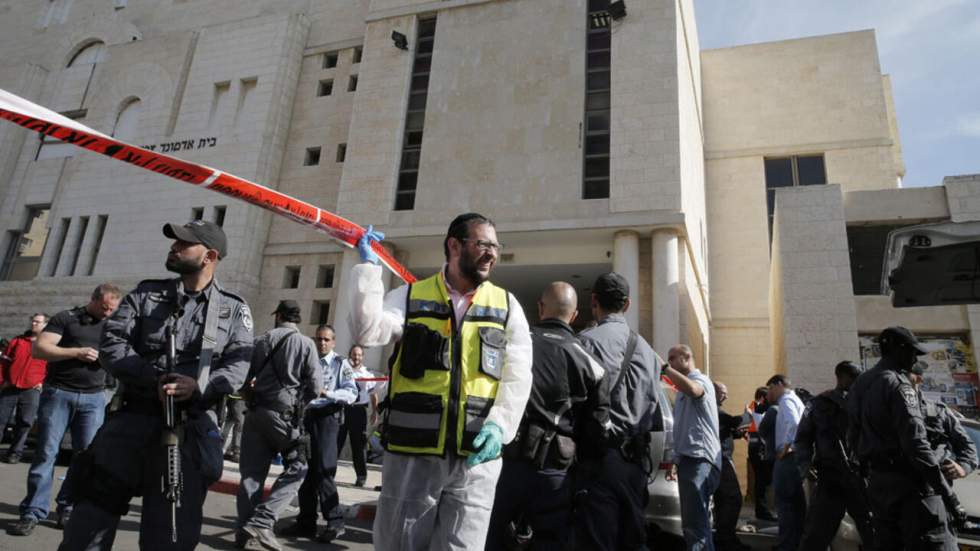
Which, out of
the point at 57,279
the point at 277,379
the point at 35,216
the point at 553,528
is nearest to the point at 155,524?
the point at 553,528

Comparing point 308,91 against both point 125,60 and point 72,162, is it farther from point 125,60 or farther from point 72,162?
point 72,162

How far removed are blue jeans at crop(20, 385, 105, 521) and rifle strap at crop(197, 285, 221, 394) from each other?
242cm

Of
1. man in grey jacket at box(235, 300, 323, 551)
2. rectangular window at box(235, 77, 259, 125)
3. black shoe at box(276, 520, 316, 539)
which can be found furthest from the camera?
rectangular window at box(235, 77, 259, 125)

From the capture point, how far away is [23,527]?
422 cm

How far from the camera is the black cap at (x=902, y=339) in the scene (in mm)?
3934

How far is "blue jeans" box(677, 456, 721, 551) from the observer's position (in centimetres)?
436

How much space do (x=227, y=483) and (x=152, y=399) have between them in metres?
5.35

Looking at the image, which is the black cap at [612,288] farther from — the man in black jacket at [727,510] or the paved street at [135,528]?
the paved street at [135,528]

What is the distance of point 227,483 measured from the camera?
720 cm

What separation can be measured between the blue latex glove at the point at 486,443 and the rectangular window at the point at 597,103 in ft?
46.3

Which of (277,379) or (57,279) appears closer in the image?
(277,379)

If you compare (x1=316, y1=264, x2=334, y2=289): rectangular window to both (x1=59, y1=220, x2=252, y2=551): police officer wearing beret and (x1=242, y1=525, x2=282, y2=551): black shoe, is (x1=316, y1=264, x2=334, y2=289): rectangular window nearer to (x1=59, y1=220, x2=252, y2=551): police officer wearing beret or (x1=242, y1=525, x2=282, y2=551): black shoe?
(x1=242, y1=525, x2=282, y2=551): black shoe

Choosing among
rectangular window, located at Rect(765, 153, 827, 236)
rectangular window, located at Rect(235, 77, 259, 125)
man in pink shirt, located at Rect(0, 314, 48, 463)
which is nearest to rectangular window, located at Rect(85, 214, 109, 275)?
rectangular window, located at Rect(235, 77, 259, 125)

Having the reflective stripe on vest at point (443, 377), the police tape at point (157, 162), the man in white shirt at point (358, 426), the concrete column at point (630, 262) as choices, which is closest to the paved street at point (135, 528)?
the man in white shirt at point (358, 426)
